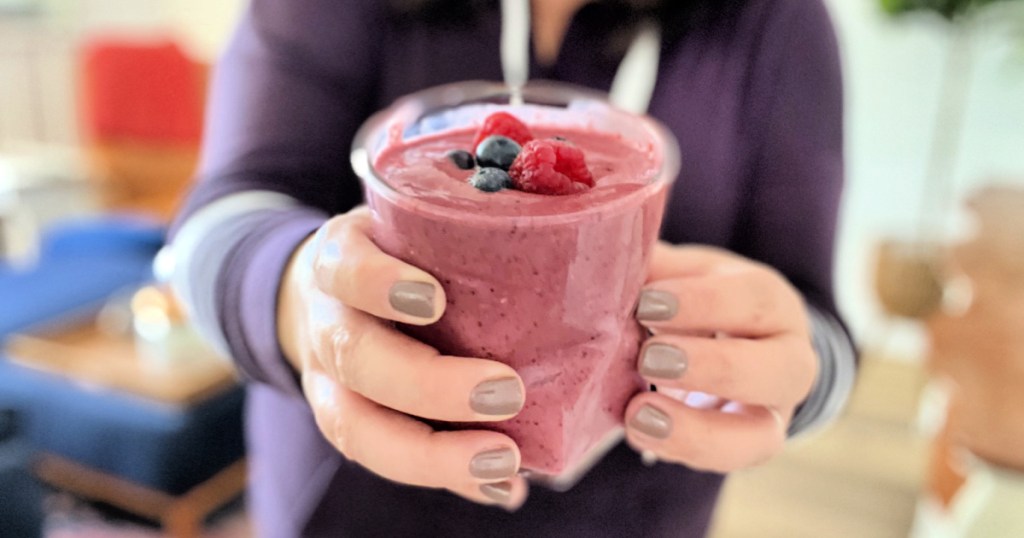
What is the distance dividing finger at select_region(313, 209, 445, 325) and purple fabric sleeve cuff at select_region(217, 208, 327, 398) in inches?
5.3

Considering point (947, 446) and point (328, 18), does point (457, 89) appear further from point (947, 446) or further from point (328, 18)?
point (947, 446)

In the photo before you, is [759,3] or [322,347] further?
[759,3]

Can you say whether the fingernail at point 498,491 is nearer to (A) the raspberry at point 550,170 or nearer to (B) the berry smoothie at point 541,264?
(B) the berry smoothie at point 541,264

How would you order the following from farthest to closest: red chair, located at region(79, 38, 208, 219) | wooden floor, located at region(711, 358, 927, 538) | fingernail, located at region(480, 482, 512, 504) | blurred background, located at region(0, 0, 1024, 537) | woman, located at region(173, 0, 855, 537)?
red chair, located at region(79, 38, 208, 219), wooden floor, located at region(711, 358, 927, 538), blurred background, located at region(0, 0, 1024, 537), woman, located at region(173, 0, 855, 537), fingernail, located at region(480, 482, 512, 504)

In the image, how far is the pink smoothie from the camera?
44 cm

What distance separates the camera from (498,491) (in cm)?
54

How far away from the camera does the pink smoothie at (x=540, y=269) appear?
44 centimetres

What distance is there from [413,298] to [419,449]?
0.31ft

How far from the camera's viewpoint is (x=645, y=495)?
73cm

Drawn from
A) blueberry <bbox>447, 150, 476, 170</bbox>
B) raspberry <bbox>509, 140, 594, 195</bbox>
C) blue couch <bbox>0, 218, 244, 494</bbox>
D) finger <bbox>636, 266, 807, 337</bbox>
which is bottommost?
blue couch <bbox>0, 218, 244, 494</bbox>

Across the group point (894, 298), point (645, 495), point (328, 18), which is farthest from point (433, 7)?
point (894, 298)

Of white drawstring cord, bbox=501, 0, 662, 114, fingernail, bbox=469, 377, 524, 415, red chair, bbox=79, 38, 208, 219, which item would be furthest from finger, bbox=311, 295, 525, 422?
red chair, bbox=79, 38, 208, 219

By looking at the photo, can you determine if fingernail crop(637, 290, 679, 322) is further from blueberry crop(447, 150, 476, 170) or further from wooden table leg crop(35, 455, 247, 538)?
wooden table leg crop(35, 455, 247, 538)

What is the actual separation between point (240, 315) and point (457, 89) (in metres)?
0.24
